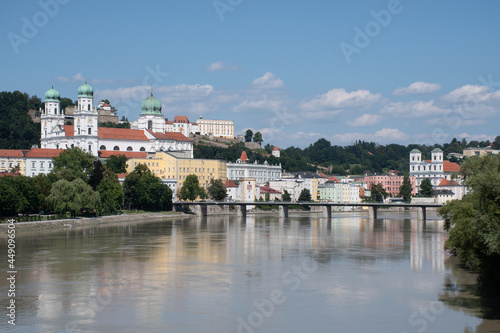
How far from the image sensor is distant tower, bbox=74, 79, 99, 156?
95.2 m

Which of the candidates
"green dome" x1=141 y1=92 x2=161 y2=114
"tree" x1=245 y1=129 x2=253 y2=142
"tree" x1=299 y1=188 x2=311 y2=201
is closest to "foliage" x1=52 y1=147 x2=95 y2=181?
"green dome" x1=141 y1=92 x2=161 y2=114

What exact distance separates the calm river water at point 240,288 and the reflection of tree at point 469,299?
1.6 inches

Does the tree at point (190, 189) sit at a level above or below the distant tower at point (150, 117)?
below

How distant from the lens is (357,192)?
13325cm

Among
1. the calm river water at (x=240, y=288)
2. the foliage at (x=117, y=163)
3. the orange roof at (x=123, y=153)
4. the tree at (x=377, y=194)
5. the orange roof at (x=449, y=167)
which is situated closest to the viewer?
the calm river water at (x=240, y=288)

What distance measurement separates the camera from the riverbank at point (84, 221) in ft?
165

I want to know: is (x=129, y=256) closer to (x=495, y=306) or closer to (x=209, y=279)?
(x=209, y=279)

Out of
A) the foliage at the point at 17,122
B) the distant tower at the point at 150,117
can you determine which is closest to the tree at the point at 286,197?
the distant tower at the point at 150,117

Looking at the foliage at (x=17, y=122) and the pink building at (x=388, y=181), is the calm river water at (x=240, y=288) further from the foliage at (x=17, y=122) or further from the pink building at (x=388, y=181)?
the pink building at (x=388, y=181)

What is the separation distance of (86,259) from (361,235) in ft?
77.5

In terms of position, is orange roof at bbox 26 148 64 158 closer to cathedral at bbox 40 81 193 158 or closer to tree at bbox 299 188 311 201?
cathedral at bbox 40 81 193 158

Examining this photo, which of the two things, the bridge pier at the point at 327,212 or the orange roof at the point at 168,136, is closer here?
the bridge pier at the point at 327,212

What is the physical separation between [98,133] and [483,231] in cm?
8429

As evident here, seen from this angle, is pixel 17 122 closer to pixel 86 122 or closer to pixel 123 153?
pixel 123 153
